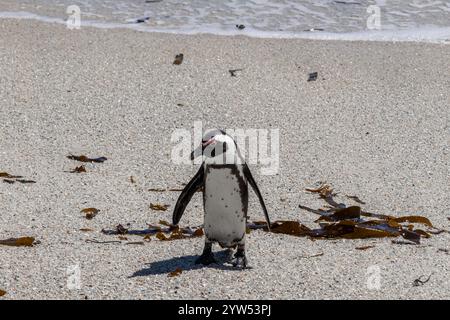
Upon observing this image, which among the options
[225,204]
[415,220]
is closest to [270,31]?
[415,220]

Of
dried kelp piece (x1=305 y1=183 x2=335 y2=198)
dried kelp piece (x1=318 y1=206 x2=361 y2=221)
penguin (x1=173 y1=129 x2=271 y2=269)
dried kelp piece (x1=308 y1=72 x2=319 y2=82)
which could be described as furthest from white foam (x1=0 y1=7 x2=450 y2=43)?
penguin (x1=173 y1=129 x2=271 y2=269)

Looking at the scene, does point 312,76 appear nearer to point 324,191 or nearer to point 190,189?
point 324,191

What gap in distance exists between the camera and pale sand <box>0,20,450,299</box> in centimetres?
450

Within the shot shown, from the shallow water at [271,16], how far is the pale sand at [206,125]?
738 millimetres

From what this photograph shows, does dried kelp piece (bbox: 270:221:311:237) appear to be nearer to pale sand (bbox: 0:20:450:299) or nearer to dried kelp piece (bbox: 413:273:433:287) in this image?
pale sand (bbox: 0:20:450:299)

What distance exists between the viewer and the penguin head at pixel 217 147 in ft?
14.7

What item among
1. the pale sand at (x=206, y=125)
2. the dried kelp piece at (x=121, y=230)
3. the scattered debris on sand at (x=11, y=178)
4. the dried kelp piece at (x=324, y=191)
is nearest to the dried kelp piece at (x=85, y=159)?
the pale sand at (x=206, y=125)

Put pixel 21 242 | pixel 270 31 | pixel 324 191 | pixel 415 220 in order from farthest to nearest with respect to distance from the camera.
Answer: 1. pixel 270 31
2. pixel 324 191
3. pixel 415 220
4. pixel 21 242

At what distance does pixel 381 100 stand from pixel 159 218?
335 cm

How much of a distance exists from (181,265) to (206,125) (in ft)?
9.36

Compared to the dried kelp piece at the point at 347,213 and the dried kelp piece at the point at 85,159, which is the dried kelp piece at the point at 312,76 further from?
the dried kelp piece at the point at 347,213

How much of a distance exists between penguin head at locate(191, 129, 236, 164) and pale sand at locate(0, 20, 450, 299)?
62 centimetres

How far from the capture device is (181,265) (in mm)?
4664
